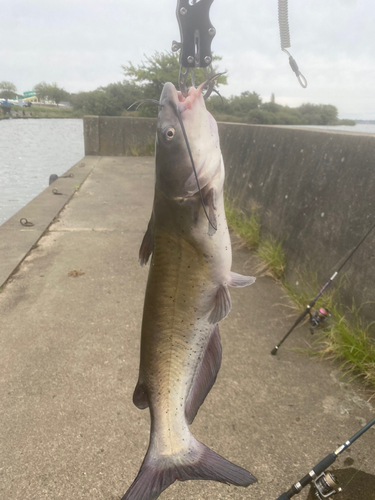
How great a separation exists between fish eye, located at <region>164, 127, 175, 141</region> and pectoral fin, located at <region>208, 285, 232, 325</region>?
517 millimetres

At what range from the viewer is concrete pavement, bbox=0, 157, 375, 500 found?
2332mm

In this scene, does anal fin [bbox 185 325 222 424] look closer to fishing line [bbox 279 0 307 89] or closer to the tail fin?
the tail fin

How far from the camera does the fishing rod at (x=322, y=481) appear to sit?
6.28ft

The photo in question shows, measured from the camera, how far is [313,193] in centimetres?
412

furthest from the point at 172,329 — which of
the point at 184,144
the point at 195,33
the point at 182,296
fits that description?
the point at 195,33

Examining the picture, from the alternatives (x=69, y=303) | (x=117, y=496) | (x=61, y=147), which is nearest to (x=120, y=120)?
(x=61, y=147)

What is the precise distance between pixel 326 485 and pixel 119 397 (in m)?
1.58

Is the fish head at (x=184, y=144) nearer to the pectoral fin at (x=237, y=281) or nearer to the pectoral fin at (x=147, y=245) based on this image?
the pectoral fin at (x=147, y=245)

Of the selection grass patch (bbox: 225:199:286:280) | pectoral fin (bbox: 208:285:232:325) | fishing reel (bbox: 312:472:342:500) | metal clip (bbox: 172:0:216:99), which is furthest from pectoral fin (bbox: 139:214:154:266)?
grass patch (bbox: 225:199:286:280)

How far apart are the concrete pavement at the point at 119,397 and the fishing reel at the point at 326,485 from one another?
242 millimetres

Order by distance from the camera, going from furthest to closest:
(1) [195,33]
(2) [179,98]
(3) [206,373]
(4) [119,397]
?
(4) [119,397] → (3) [206,373] → (2) [179,98] → (1) [195,33]

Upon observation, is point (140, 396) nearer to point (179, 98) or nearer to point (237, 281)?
point (237, 281)

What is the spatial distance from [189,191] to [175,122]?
219mm

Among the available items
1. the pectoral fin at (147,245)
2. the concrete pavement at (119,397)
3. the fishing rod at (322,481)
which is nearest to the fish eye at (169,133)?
the pectoral fin at (147,245)
